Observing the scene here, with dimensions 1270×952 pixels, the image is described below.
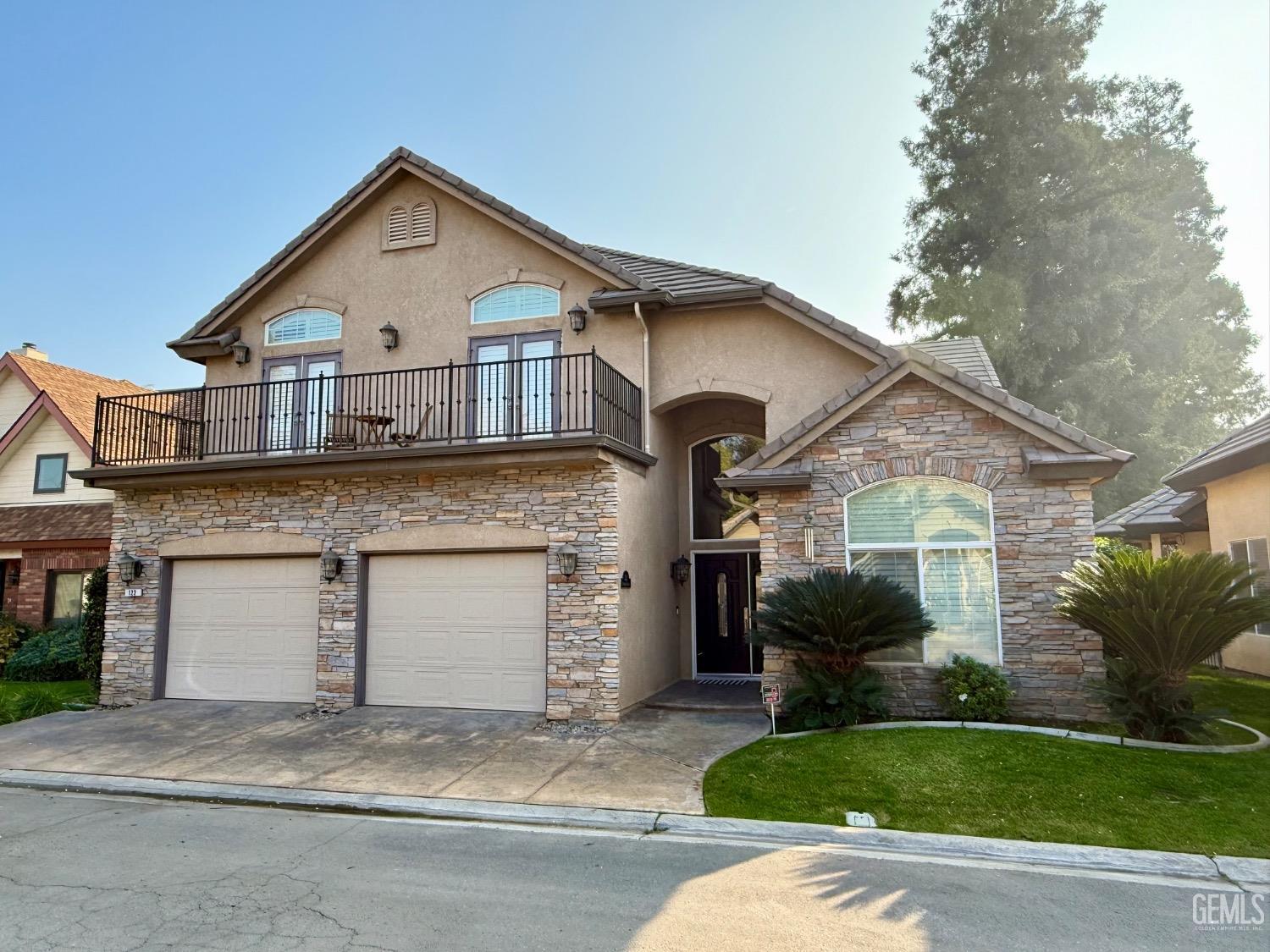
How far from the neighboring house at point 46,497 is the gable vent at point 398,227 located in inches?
374

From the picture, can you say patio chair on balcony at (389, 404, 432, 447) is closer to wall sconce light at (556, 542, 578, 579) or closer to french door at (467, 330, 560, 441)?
french door at (467, 330, 560, 441)

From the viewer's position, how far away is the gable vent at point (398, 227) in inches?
539

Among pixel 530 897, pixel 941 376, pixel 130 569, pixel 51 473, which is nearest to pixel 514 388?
pixel 941 376

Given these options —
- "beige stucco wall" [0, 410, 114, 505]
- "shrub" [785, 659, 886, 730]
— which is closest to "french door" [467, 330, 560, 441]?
"shrub" [785, 659, 886, 730]

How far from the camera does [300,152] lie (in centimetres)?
1371

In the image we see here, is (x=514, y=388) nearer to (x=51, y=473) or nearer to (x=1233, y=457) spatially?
(x=1233, y=457)

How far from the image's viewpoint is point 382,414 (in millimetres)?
12789

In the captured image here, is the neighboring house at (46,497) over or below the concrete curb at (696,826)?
over

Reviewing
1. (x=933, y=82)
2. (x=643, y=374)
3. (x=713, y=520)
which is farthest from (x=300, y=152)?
(x=933, y=82)

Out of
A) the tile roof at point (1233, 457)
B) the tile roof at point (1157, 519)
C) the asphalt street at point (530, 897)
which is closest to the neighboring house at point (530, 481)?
the tile roof at point (1233, 457)

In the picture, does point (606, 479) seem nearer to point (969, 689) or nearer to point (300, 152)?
point (969, 689)

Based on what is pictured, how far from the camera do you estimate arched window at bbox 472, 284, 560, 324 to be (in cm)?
1299

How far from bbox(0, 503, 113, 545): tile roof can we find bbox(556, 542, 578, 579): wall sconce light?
39.8 feet

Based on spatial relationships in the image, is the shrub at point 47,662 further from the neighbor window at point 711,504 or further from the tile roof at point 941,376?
the tile roof at point 941,376
